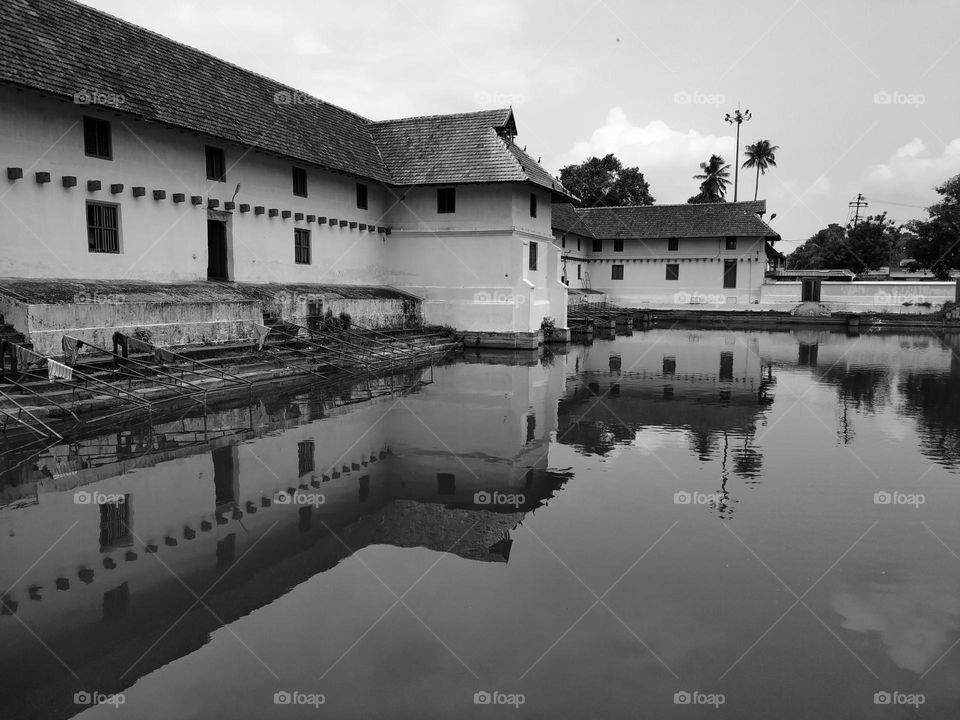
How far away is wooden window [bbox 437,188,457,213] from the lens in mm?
24641

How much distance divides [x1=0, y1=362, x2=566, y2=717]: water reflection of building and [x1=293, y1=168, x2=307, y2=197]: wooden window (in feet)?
36.9

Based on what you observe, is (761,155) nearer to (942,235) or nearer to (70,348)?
(942,235)

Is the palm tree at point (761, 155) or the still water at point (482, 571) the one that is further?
the palm tree at point (761, 155)

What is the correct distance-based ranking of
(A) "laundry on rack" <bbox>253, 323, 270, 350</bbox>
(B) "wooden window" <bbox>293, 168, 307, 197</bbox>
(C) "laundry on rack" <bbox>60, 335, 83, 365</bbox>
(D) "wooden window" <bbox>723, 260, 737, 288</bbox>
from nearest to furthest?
1. (C) "laundry on rack" <bbox>60, 335, 83, 365</bbox>
2. (A) "laundry on rack" <bbox>253, 323, 270, 350</bbox>
3. (B) "wooden window" <bbox>293, 168, 307, 197</bbox>
4. (D) "wooden window" <bbox>723, 260, 737, 288</bbox>

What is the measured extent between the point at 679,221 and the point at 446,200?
25789 mm

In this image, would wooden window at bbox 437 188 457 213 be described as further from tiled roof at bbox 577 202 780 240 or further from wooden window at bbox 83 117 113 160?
tiled roof at bbox 577 202 780 240

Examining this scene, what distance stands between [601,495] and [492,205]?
57.2ft

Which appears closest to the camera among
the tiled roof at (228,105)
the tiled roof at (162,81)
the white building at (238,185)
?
the tiled roof at (162,81)

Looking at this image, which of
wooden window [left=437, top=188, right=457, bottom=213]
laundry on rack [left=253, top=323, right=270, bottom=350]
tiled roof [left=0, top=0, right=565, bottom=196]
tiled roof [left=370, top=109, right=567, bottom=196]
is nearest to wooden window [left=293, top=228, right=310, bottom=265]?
tiled roof [left=0, top=0, right=565, bottom=196]

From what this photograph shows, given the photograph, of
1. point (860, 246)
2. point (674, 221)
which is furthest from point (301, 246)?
point (860, 246)

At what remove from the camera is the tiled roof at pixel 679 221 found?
4391 centimetres

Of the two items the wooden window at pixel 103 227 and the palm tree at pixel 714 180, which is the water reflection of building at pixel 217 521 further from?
the palm tree at pixel 714 180

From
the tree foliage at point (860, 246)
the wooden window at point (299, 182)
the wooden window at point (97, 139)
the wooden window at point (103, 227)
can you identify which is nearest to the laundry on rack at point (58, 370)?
the wooden window at point (103, 227)

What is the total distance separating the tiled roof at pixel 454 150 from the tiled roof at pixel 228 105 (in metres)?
0.04
